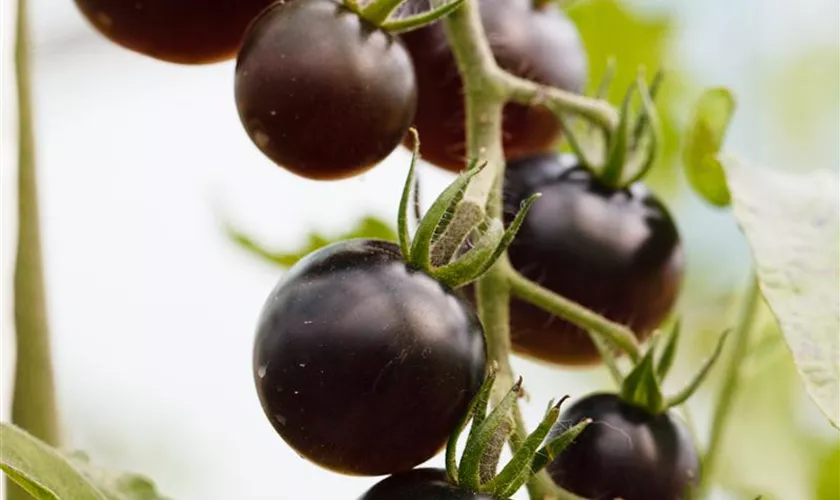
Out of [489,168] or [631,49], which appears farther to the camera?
[631,49]

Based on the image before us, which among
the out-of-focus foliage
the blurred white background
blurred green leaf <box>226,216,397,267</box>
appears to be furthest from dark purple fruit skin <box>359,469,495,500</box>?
the out-of-focus foliage

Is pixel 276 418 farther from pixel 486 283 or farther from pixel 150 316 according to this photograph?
pixel 150 316

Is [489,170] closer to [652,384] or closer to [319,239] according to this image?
[652,384]

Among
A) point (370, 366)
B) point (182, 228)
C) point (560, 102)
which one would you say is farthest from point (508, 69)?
point (182, 228)

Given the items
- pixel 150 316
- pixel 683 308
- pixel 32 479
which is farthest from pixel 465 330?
pixel 150 316

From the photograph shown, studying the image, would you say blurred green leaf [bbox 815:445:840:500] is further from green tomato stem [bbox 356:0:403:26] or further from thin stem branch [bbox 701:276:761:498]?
green tomato stem [bbox 356:0:403:26]

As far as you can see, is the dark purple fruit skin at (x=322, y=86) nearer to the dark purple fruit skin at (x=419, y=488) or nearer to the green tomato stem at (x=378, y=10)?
the green tomato stem at (x=378, y=10)
